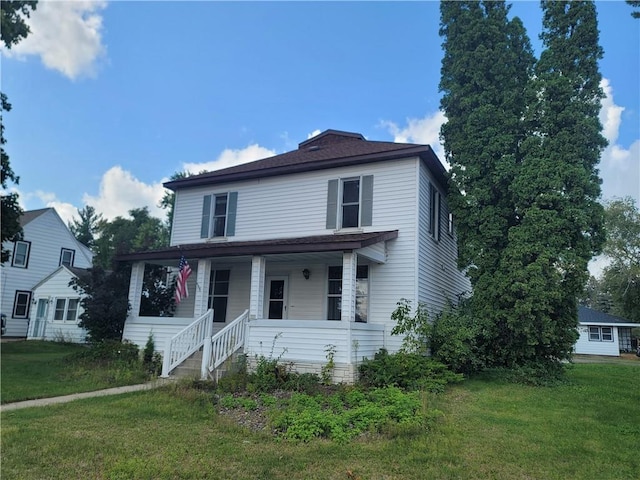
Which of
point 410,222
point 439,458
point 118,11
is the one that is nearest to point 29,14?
point 118,11

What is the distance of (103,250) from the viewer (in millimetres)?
43188

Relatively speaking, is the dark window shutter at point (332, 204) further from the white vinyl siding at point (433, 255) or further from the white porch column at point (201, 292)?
the white porch column at point (201, 292)

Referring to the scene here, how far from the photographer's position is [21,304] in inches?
981

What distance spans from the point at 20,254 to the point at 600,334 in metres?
36.7

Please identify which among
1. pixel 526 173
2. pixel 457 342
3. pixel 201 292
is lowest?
pixel 457 342

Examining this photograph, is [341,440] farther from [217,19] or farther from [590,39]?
[217,19]

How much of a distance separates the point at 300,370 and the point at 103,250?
3908cm

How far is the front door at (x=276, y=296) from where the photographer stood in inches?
518

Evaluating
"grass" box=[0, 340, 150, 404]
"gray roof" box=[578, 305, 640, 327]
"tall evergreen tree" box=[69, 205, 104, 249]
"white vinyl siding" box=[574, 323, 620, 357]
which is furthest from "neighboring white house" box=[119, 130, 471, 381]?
"tall evergreen tree" box=[69, 205, 104, 249]

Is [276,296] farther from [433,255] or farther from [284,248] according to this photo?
[433,255]

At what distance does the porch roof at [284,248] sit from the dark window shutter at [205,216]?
2.01 metres

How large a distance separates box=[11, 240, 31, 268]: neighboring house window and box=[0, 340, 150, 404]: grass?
47.8 feet

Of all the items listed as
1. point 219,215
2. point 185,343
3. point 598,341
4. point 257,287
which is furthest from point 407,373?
point 598,341

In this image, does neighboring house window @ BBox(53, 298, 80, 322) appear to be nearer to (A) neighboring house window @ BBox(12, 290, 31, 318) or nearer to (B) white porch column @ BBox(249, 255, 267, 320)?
(A) neighboring house window @ BBox(12, 290, 31, 318)
